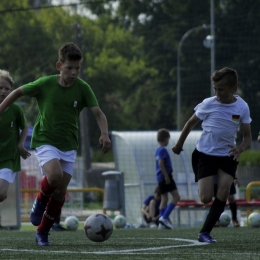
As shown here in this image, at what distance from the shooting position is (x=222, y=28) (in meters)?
23.0

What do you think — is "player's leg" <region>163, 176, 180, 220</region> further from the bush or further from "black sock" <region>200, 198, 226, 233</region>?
the bush

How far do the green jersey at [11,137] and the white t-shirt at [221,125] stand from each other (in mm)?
1877

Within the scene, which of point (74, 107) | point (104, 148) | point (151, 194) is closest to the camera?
point (104, 148)

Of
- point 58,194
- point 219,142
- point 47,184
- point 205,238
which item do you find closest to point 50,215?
point 58,194

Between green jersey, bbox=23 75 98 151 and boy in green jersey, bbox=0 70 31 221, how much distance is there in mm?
777

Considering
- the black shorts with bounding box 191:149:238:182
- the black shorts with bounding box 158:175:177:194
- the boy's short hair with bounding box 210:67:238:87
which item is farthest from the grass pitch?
the black shorts with bounding box 158:175:177:194

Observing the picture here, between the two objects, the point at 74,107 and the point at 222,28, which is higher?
the point at 222,28

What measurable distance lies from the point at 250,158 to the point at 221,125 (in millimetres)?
33500

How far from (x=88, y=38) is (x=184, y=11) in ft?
42.9

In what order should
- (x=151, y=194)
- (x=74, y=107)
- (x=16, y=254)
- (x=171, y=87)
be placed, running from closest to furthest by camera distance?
1. (x=16, y=254)
2. (x=74, y=107)
3. (x=151, y=194)
4. (x=171, y=87)

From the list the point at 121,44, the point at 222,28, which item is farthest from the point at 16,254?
the point at 121,44

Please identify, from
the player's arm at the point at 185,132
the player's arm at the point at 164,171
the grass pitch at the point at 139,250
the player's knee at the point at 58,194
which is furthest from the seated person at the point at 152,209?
the player's knee at the point at 58,194

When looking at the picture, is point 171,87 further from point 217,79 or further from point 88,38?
point 217,79

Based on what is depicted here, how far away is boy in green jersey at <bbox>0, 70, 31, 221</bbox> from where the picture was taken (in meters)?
8.13
